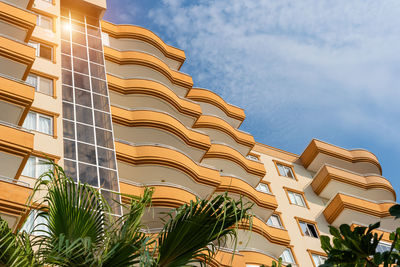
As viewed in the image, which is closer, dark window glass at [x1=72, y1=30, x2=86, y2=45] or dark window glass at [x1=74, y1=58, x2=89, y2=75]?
dark window glass at [x1=74, y1=58, x2=89, y2=75]

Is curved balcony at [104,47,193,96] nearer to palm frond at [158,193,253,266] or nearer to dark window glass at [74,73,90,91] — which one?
dark window glass at [74,73,90,91]

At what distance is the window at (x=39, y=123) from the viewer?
20531mm

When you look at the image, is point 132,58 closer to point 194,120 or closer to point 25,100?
point 194,120

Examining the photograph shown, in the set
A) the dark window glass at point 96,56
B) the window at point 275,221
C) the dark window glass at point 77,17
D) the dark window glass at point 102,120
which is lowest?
the dark window glass at point 102,120

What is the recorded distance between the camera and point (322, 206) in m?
34.3

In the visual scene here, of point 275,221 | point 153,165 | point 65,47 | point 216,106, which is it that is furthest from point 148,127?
point 216,106

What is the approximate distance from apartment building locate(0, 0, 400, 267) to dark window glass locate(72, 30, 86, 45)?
106 millimetres

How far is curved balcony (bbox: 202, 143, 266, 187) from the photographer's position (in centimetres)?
3033

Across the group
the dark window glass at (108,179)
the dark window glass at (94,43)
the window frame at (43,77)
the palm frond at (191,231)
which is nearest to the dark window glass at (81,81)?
the window frame at (43,77)

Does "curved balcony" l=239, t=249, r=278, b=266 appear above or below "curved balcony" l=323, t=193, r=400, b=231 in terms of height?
below

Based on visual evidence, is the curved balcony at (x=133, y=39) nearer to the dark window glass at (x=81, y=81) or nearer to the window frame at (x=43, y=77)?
the dark window glass at (x=81, y=81)

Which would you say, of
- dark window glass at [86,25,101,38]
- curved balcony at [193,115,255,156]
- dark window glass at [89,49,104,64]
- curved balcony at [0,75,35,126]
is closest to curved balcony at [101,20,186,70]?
dark window glass at [86,25,101,38]

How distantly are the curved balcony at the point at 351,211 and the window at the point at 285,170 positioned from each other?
4373mm

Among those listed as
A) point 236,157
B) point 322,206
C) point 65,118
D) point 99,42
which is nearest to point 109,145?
point 65,118
